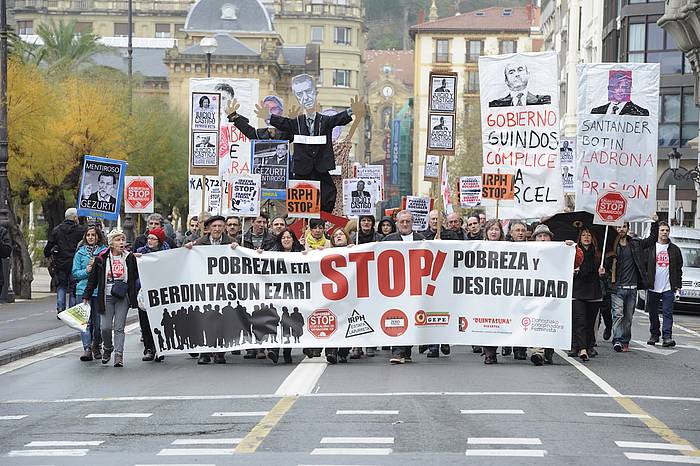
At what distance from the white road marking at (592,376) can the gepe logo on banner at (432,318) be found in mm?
1598

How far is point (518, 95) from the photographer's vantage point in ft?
68.6

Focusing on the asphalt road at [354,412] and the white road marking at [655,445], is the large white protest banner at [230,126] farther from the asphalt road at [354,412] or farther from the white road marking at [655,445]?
the white road marking at [655,445]

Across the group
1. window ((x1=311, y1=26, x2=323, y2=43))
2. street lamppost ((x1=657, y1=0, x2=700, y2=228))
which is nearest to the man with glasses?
street lamppost ((x1=657, y1=0, x2=700, y2=228))

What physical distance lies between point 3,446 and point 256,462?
225 centimetres

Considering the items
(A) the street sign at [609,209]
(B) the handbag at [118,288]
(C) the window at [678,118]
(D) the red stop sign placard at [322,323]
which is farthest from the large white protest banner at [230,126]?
(C) the window at [678,118]

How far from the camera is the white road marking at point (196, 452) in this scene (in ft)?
34.2

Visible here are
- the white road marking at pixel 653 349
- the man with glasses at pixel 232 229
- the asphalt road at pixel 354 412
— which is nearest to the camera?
the asphalt road at pixel 354 412

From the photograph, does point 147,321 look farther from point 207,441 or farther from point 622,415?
point 622,415

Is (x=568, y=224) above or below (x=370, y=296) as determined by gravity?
above

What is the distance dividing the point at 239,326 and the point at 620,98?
22.1 ft

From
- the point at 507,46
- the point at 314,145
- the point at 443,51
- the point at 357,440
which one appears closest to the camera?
the point at 357,440

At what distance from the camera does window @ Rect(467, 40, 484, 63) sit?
130375 mm

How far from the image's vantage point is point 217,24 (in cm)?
11456

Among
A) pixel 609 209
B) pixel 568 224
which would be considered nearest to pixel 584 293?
pixel 568 224
